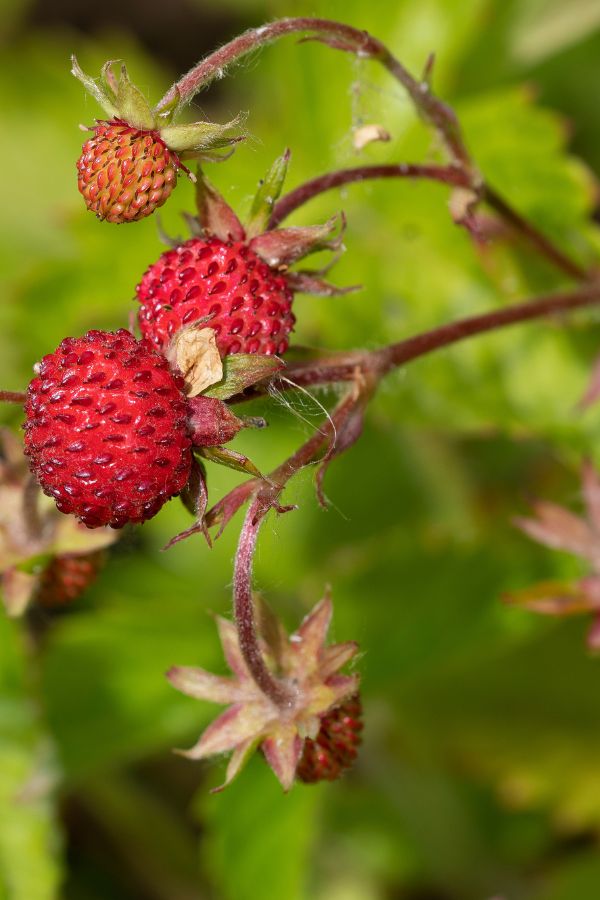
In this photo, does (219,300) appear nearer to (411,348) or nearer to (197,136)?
(197,136)

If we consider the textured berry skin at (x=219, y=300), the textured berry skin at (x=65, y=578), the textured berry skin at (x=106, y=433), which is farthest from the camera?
the textured berry skin at (x=65, y=578)

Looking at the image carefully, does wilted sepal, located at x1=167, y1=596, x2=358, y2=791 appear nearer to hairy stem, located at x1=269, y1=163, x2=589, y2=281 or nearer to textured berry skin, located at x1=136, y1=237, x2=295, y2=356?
textured berry skin, located at x1=136, y1=237, x2=295, y2=356

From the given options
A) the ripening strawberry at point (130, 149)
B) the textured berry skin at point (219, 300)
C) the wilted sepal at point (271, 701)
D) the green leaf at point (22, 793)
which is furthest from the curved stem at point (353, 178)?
the green leaf at point (22, 793)

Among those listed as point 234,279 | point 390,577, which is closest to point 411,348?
point 234,279

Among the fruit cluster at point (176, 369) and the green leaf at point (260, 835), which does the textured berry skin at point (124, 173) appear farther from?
the green leaf at point (260, 835)

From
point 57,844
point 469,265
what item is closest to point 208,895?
point 57,844

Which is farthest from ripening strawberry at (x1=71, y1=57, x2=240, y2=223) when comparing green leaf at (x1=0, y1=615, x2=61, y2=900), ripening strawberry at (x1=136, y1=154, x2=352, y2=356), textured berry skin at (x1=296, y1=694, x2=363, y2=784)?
green leaf at (x1=0, y1=615, x2=61, y2=900)
